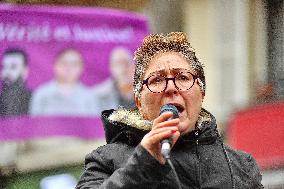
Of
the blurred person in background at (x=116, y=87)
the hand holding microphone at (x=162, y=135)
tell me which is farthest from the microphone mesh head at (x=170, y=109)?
the blurred person in background at (x=116, y=87)

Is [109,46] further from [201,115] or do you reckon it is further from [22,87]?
[201,115]

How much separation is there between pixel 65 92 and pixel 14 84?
508mm

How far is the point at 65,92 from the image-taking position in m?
6.80

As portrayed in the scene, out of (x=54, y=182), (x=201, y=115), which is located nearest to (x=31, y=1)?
(x=54, y=182)

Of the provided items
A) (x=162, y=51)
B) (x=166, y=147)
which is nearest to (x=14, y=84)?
(x=162, y=51)

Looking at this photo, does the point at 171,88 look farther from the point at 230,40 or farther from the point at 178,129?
the point at 230,40

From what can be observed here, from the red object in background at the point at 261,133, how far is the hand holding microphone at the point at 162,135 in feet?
16.8

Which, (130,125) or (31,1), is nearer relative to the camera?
(130,125)

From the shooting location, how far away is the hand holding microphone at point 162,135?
2.09 meters

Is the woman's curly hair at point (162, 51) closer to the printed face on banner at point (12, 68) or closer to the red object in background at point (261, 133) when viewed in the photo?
the printed face on banner at point (12, 68)

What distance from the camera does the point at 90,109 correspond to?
695 centimetres

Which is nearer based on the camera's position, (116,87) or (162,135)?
(162,135)

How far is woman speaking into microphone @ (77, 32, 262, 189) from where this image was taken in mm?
2359

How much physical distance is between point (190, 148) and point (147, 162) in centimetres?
32
